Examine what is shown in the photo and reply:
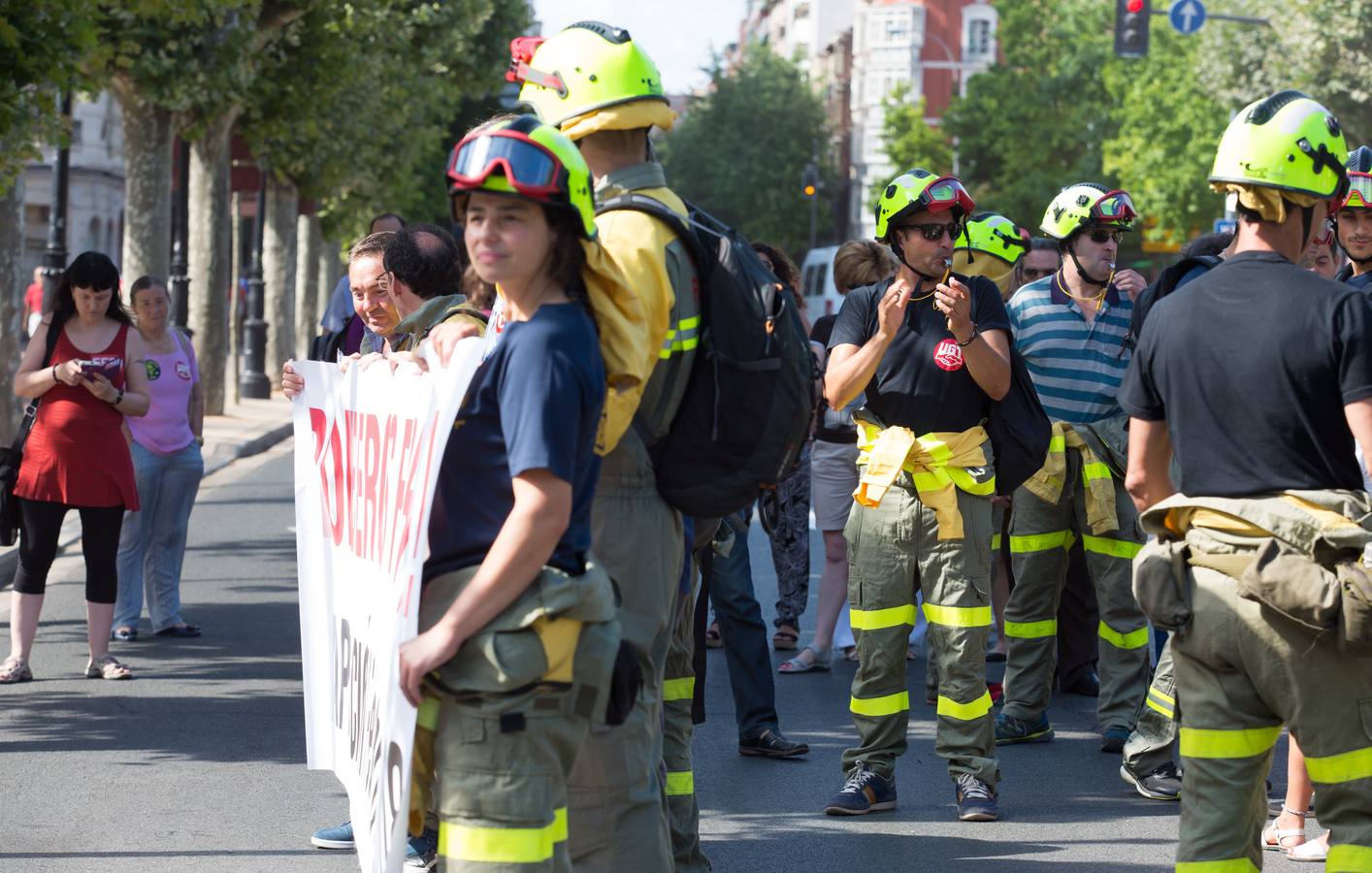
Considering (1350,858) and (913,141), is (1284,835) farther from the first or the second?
(913,141)

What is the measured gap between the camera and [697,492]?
4.34 meters

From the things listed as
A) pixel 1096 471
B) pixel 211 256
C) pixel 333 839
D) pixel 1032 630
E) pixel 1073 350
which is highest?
pixel 211 256

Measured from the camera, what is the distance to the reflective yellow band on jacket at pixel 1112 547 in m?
7.65

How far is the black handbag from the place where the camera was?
8.64 m

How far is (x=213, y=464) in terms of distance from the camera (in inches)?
770

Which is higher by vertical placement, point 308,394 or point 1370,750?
Result: point 308,394

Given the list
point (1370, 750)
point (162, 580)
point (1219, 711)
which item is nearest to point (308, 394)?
point (1219, 711)

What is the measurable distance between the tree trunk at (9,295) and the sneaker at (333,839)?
10.2 m

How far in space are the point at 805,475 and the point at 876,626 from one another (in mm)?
3739

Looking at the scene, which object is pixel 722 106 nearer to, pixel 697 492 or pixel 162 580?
pixel 162 580

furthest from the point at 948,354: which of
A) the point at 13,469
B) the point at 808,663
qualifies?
the point at 13,469

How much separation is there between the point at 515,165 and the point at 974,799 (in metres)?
3.63

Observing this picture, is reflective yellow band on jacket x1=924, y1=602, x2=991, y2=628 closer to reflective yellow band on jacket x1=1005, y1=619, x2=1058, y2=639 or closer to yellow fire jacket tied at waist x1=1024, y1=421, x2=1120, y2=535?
yellow fire jacket tied at waist x1=1024, y1=421, x2=1120, y2=535

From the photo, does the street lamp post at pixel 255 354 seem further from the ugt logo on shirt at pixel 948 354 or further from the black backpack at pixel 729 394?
the black backpack at pixel 729 394
